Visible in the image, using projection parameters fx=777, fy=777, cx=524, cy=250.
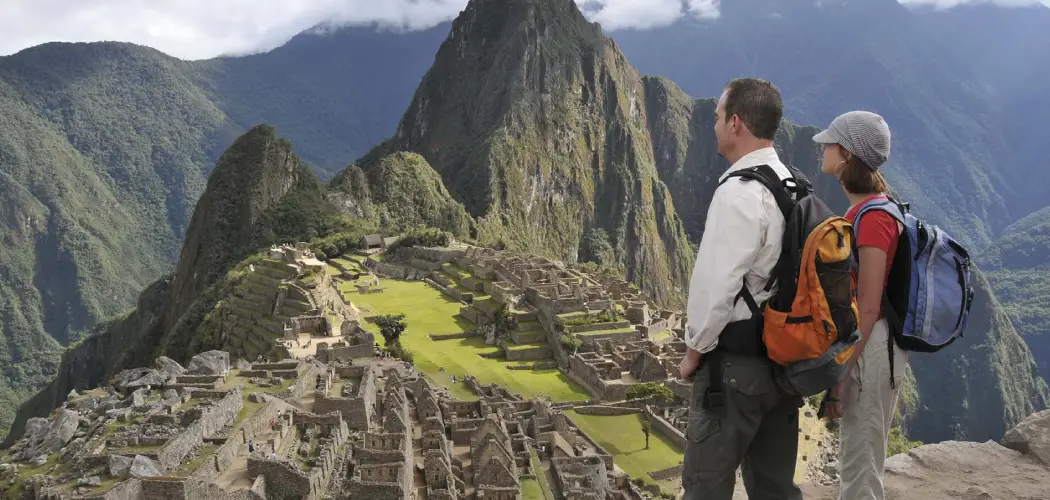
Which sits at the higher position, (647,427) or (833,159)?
(833,159)

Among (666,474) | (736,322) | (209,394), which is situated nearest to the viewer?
(736,322)

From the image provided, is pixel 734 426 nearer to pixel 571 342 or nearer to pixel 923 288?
pixel 923 288

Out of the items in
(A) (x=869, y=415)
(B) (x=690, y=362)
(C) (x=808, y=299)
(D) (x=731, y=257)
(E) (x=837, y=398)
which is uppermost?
(D) (x=731, y=257)

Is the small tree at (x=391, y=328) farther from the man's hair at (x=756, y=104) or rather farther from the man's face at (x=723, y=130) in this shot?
the man's hair at (x=756, y=104)

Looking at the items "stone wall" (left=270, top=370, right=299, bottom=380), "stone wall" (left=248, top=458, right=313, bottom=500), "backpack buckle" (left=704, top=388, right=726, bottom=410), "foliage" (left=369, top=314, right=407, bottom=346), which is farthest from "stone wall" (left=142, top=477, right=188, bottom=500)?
"foliage" (left=369, top=314, right=407, bottom=346)

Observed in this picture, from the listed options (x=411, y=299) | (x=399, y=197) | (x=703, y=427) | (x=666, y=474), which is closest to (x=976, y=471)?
(x=703, y=427)

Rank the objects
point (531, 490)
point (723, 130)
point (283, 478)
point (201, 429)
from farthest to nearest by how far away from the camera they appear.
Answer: point (531, 490) → point (201, 429) → point (283, 478) → point (723, 130)

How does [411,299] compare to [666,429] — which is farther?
[411,299]
